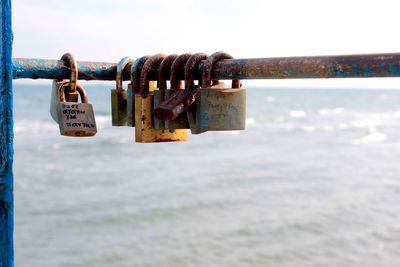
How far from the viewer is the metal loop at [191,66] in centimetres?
176

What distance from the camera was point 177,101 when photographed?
172cm

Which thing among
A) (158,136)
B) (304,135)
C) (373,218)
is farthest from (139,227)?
(304,135)

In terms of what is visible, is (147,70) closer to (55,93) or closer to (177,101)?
(177,101)

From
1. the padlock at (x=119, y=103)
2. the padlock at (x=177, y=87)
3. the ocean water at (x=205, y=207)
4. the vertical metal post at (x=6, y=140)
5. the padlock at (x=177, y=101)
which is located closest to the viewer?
→ the vertical metal post at (x=6, y=140)

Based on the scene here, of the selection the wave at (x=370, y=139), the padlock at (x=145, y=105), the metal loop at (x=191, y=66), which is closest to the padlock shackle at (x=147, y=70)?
the padlock at (x=145, y=105)

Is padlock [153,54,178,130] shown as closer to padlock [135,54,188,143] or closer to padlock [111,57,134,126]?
padlock [135,54,188,143]

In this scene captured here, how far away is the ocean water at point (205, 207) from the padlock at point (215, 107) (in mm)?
7552

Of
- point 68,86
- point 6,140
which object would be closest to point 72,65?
point 68,86

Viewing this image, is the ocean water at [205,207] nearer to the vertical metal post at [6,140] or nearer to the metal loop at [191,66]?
the metal loop at [191,66]

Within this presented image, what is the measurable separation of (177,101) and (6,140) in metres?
0.54

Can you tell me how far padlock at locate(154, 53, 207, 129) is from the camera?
1.67 meters

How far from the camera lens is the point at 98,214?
1236 cm

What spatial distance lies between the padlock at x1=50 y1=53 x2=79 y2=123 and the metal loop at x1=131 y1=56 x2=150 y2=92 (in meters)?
0.17

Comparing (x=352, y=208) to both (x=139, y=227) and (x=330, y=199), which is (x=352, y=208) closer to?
(x=330, y=199)
